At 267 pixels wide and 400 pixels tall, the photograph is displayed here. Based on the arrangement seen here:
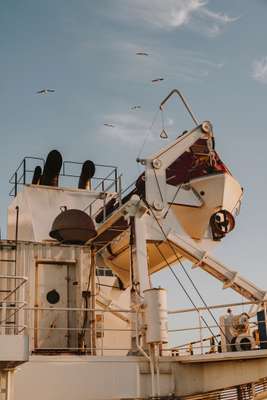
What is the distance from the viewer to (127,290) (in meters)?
23.4

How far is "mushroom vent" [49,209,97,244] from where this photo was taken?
60.1 ft

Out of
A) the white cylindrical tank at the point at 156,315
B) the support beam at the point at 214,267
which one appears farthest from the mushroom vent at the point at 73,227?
the white cylindrical tank at the point at 156,315

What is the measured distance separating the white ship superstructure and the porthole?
0.04m

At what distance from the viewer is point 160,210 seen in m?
18.0

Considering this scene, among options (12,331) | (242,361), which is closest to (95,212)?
(12,331)

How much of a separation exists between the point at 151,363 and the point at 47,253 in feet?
16.0

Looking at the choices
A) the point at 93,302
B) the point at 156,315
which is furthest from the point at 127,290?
the point at 156,315

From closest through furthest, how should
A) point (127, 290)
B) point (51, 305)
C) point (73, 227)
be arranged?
point (51, 305)
point (73, 227)
point (127, 290)

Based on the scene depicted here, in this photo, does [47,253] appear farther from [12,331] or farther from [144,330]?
[144,330]

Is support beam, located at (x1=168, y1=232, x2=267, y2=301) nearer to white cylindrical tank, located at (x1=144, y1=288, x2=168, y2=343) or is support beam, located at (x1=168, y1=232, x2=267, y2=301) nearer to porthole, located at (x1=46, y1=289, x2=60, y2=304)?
white cylindrical tank, located at (x1=144, y1=288, x2=168, y2=343)

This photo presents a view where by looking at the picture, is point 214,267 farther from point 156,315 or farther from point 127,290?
point 127,290

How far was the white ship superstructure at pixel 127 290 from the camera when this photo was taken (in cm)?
1473

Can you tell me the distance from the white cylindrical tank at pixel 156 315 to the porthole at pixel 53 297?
360cm

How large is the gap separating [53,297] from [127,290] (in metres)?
5.80
